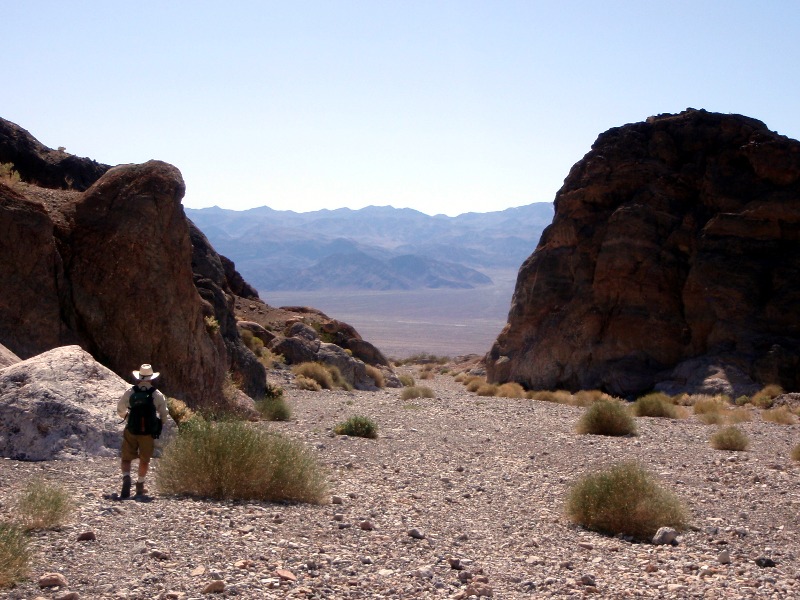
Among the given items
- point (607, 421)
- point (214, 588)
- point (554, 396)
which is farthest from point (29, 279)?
point (554, 396)

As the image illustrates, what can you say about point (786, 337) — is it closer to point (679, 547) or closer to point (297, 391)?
point (297, 391)

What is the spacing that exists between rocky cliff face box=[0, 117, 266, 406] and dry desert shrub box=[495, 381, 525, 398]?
18702 mm

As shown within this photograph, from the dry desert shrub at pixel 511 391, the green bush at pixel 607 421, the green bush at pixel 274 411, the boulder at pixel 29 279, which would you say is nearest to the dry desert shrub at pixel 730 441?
the green bush at pixel 607 421

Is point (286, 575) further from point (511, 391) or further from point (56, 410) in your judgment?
point (511, 391)

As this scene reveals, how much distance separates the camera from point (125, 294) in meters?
15.4

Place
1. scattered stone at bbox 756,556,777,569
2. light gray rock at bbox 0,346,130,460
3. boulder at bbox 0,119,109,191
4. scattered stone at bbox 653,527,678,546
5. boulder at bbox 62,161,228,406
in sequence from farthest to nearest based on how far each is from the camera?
boulder at bbox 0,119,109,191 < boulder at bbox 62,161,228,406 < light gray rock at bbox 0,346,130,460 < scattered stone at bbox 653,527,678,546 < scattered stone at bbox 756,556,777,569

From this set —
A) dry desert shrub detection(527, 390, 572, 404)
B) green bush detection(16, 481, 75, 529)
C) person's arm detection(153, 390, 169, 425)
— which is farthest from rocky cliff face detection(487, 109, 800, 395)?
green bush detection(16, 481, 75, 529)

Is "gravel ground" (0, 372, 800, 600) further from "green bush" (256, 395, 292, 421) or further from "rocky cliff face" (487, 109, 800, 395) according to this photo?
"rocky cliff face" (487, 109, 800, 395)

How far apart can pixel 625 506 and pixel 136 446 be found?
18.1ft

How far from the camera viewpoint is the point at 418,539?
839cm

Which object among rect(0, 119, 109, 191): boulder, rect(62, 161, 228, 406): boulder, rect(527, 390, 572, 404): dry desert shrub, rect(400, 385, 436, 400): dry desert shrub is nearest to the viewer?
rect(62, 161, 228, 406): boulder

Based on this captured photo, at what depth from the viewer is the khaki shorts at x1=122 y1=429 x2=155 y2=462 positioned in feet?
29.6

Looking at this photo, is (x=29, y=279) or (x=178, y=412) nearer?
(x=178, y=412)

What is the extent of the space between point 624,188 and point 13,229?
88.5 feet
